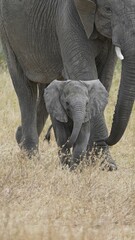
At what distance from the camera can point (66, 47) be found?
8930 millimetres

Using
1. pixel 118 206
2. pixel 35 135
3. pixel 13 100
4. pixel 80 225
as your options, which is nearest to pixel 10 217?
pixel 80 225

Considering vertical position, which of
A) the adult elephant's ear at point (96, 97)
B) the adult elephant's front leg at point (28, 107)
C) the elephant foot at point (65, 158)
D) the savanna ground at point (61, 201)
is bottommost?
the adult elephant's front leg at point (28, 107)

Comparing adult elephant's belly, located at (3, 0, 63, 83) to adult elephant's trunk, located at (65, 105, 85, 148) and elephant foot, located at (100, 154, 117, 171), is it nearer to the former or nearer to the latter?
elephant foot, located at (100, 154, 117, 171)

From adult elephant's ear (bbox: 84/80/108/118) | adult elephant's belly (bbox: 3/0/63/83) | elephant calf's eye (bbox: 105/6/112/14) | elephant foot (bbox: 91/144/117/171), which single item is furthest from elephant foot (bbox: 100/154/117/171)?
elephant calf's eye (bbox: 105/6/112/14)

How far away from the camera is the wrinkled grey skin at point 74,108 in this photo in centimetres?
828

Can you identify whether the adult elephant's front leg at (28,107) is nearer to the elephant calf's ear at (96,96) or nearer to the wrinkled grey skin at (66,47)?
the wrinkled grey skin at (66,47)

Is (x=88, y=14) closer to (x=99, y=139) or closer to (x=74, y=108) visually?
(x=74, y=108)

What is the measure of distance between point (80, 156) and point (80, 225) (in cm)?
197

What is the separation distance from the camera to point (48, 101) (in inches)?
337

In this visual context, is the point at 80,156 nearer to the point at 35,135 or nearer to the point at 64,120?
the point at 64,120

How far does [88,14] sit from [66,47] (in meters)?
0.41

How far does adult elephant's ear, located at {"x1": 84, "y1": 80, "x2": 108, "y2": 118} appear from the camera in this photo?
27.9 feet

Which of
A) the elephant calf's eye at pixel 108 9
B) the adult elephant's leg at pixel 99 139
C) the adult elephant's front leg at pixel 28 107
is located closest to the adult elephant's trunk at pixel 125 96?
the adult elephant's leg at pixel 99 139

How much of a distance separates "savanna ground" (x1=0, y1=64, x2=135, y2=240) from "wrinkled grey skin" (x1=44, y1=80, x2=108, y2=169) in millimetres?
205
